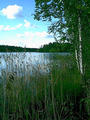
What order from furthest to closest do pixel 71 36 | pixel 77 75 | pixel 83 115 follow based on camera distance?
pixel 71 36 → pixel 77 75 → pixel 83 115

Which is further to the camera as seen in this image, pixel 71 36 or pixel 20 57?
pixel 71 36

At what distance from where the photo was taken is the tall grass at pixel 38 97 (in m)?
2.60

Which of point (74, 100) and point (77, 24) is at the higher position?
point (77, 24)

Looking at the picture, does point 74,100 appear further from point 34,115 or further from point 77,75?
point 34,115

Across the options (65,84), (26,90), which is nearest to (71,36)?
(65,84)

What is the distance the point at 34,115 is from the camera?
267 cm

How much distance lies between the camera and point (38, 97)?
313cm

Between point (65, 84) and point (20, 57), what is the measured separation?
1.11 meters

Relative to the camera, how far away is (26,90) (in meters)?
2.96

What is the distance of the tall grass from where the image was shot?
260cm

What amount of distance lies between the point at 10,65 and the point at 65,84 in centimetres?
127

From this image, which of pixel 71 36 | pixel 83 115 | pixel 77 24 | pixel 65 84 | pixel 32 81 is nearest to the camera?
pixel 83 115

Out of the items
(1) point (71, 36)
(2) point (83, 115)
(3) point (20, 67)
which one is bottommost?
(2) point (83, 115)

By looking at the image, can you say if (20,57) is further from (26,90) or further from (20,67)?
(26,90)
